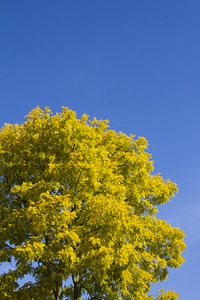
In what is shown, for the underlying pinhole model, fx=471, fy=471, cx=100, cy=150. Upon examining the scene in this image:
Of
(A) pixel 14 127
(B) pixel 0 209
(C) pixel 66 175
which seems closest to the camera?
(C) pixel 66 175

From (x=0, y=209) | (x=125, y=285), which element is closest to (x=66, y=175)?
(x=0, y=209)

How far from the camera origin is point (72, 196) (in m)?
20.9

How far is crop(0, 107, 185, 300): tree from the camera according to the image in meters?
19.3

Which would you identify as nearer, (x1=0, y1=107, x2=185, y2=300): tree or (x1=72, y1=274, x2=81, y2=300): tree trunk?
Answer: (x1=0, y1=107, x2=185, y2=300): tree

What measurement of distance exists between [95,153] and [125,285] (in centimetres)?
593

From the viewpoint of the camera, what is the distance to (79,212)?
21.1 meters

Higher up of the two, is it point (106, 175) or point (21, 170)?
point (21, 170)

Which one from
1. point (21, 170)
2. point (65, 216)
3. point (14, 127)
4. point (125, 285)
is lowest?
point (125, 285)

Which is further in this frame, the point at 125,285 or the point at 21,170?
the point at 21,170

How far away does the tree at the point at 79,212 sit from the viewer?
63.3 ft

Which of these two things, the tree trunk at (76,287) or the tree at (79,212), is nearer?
the tree at (79,212)

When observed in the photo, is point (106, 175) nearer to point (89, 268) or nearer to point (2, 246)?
point (89, 268)

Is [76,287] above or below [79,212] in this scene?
below

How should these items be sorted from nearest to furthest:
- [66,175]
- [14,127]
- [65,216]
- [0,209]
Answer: [65,216], [66,175], [0,209], [14,127]
